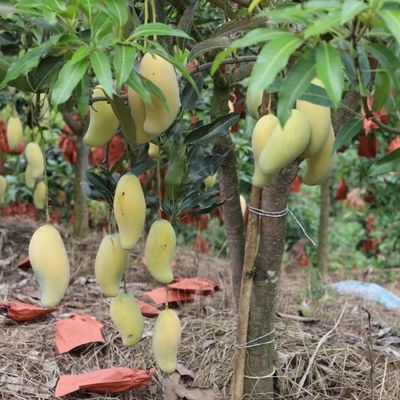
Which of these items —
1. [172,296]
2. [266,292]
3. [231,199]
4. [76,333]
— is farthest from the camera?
[172,296]

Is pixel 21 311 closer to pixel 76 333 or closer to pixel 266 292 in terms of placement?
pixel 76 333

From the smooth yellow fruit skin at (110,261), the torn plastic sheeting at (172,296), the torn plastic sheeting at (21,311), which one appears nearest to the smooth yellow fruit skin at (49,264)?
the smooth yellow fruit skin at (110,261)

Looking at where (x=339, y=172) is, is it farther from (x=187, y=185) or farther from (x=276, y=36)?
(x=276, y=36)

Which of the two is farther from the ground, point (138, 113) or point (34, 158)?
point (138, 113)

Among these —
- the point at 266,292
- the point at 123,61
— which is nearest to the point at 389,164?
the point at 123,61

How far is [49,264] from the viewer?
1063 mm

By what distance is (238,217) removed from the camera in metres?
1.59

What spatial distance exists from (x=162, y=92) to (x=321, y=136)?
0.72ft

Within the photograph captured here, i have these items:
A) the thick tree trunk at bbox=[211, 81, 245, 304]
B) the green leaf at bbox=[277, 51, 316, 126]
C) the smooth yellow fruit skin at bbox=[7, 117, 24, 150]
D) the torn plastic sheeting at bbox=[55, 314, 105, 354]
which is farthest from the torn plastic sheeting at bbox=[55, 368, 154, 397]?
the smooth yellow fruit skin at bbox=[7, 117, 24, 150]

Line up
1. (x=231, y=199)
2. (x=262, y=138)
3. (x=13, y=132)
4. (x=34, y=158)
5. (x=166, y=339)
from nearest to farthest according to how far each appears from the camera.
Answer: (x=262, y=138) → (x=166, y=339) → (x=231, y=199) → (x=34, y=158) → (x=13, y=132)

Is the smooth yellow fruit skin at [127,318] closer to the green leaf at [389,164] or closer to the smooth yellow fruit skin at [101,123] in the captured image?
the smooth yellow fruit skin at [101,123]

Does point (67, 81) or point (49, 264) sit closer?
point (67, 81)

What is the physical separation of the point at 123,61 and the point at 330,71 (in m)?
0.26

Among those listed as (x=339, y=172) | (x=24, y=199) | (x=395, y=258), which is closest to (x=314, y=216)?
(x=395, y=258)
